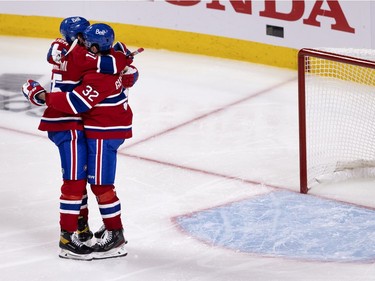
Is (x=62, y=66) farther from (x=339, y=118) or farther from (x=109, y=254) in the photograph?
(x=339, y=118)

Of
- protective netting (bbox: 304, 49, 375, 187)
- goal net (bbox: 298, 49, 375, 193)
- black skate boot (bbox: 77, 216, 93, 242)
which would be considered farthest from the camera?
protective netting (bbox: 304, 49, 375, 187)

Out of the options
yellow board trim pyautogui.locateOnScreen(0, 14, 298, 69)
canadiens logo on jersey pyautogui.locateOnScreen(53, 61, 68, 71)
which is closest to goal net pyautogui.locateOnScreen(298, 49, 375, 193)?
canadiens logo on jersey pyautogui.locateOnScreen(53, 61, 68, 71)

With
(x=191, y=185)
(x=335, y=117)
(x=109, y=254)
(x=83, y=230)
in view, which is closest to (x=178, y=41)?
(x=335, y=117)

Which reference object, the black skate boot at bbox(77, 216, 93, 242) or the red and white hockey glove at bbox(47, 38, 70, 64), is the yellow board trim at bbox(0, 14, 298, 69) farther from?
Answer: the red and white hockey glove at bbox(47, 38, 70, 64)

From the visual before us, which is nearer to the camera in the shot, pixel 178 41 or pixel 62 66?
pixel 62 66

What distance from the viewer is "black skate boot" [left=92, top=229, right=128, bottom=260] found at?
522 centimetres

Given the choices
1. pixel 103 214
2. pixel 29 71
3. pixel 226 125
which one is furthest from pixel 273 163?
pixel 29 71

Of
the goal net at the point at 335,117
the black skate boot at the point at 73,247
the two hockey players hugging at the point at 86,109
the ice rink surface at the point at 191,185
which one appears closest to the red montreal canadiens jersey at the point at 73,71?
the two hockey players hugging at the point at 86,109

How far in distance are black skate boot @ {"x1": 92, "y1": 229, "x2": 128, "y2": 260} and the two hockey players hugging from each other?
2 centimetres

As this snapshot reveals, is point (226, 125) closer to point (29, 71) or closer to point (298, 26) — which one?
point (298, 26)

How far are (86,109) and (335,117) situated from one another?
6.99 ft

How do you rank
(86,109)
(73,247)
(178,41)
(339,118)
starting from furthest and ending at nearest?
(178,41) < (339,118) < (73,247) < (86,109)

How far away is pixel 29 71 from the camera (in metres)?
8.75

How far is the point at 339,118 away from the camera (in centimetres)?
657
